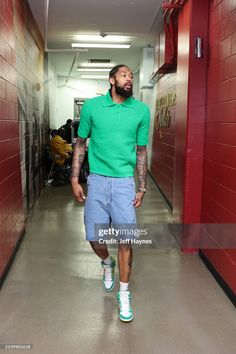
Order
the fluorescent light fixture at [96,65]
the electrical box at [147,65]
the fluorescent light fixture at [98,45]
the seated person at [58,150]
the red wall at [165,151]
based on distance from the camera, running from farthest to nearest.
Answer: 1. the fluorescent light fixture at [96,65]
2. the electrical box at [147,65]
3. the fluorescent light fixture at [98,45]
4. the seated person at [58,150]
5. the red wall at [165,151]

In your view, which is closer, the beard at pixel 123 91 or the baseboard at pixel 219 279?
the beard at pixel 123 91

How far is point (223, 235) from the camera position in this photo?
2812 mm

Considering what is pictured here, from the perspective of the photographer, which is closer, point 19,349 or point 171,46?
point 19,349

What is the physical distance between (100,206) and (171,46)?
3536 mm

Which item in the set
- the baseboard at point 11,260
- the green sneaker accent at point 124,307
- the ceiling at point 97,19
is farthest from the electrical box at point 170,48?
the green sneaker accent at point 124,307

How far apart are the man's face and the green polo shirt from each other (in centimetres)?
6

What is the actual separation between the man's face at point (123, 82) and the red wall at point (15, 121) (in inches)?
42.6

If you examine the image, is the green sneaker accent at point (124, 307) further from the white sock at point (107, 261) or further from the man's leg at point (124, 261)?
the white sock at point (107, 261)

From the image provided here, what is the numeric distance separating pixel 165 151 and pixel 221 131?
3.37 metres

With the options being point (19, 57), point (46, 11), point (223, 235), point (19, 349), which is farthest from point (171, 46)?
point (19, 349)

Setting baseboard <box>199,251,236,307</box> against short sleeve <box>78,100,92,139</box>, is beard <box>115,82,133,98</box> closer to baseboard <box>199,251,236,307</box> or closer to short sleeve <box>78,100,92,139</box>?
short sleeve <box>78,100,92,139</box>

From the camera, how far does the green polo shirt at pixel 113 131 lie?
2.32m

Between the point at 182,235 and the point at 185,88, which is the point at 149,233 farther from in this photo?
the point at 185,88

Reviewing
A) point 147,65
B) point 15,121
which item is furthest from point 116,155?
point 147,65
